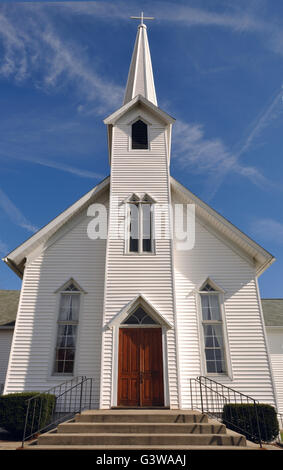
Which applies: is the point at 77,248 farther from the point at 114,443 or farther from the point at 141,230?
the point at 114,443

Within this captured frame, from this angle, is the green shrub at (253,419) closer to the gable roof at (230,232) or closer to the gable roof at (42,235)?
the gable roof at (230,232)

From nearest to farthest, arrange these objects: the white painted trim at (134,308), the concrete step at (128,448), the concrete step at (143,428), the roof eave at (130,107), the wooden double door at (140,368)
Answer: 1. the concrete step at (128,448)
2. the concrete step at (143,428)
3. the wooden double door at (140,368)
4. the white painted trim at (134,308)
5. the roof eave at (130,107)

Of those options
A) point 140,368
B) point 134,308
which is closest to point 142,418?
point 140,368

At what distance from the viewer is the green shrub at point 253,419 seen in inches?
348

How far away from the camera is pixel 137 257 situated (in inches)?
449

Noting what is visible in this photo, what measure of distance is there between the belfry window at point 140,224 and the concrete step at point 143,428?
5852mm

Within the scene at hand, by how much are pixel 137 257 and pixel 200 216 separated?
3.34 meters

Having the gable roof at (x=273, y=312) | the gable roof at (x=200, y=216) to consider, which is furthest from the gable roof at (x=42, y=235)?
the gable roof at (x=273, y=312)

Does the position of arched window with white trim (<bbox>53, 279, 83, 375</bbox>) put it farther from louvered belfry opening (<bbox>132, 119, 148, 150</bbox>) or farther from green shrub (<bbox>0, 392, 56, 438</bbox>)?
louvered belfry opening (<bbox>132, 119, 148, 150</bbox>)

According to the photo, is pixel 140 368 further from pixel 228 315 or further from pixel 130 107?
pixel 130 107

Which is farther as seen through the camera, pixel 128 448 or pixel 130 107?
pixel 130 107

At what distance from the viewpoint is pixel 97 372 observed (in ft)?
34.2

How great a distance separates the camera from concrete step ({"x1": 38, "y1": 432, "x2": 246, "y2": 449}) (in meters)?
6.41

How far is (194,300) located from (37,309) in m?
5.63
